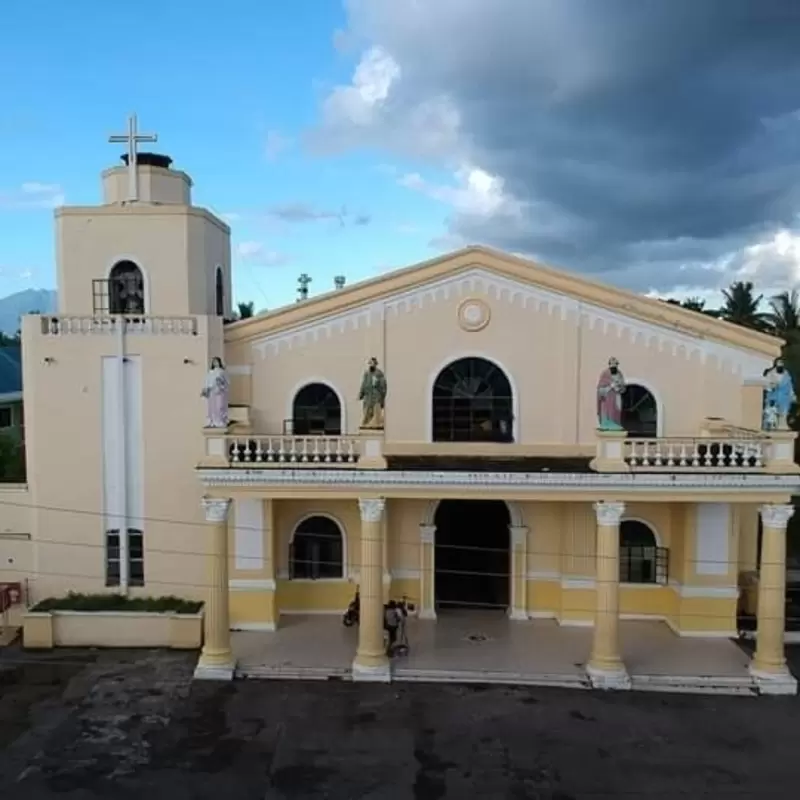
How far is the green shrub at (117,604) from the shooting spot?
1956cm

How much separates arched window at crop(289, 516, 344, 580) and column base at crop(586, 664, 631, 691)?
6688mm

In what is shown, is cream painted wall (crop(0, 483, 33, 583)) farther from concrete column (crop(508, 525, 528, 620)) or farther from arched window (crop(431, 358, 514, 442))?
concrete column (crop(508, 525, 528, 620))

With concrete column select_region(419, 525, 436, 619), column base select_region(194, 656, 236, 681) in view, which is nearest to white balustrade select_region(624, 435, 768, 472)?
concrete column select_region(419, 525, 436, 619)

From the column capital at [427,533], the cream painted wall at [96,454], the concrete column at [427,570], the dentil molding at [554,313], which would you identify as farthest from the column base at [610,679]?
the cream painted wall at [96,454]

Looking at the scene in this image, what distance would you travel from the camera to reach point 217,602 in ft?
57.7

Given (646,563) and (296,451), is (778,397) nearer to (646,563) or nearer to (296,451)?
(646,563)

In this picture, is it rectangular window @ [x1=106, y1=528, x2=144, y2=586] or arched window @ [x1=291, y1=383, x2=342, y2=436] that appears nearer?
rectangular window @ [x1=106, y1=528, x2=144, y2=586]

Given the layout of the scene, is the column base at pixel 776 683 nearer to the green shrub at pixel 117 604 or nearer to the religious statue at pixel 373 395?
the religious statue at pixel 373 395

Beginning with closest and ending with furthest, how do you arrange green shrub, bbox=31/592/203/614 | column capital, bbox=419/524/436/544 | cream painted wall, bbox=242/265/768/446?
green shrub, bbox=31/592/203/614 < cream painted wall, bbox=242/265/768/446 < column capital, bbox=419/524/436/544

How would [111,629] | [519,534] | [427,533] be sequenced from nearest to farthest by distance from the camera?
[111,629], [519,534], [427,533]

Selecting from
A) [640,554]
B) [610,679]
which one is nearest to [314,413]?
[640,554]

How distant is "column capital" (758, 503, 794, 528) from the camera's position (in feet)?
56.0

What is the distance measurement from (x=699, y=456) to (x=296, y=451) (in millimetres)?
8318

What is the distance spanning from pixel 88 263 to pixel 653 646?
1583cm
